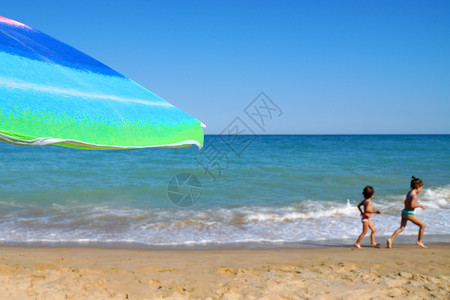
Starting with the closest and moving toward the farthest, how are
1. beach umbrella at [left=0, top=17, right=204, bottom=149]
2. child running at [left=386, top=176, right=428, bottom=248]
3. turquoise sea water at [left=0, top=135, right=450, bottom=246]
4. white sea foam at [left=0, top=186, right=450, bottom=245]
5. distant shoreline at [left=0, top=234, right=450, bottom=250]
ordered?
→ beach umbrella at [left=0, top=17, right=204, bottom=149], child running at [left=386, top=176, right=428, bottom=248], distant shoreline at [left=0, top=234, right=450, bottom=250], white sea foam at [left=0, top=186, right=450, bottom=245], turquoise sea water at [left=0, top=135, right=450, bottom=246]

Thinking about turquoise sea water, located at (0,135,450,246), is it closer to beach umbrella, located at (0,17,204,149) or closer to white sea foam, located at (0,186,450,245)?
white sea foam, located at (0,186,450,245)

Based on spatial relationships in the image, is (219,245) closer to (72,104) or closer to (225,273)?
(225,273)

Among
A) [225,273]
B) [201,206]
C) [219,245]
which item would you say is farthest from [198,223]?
[225,273]

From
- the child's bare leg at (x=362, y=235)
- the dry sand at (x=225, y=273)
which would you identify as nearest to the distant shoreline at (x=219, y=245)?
the child's bare leg at (x=362, y=235)

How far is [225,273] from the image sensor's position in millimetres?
4840

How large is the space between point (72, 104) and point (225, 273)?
359 centimetres

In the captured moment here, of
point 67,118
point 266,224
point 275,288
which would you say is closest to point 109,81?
point 67,118

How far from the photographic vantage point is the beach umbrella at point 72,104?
1.70m

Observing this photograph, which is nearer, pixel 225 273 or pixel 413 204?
pixel 225 273

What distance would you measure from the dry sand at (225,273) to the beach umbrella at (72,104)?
2513 millimetres

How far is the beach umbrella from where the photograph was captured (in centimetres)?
170

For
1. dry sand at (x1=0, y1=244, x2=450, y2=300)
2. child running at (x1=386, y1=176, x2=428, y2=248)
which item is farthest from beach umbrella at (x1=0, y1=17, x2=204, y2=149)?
child running at (x1=386, y1=176, x2=428, y2=248)

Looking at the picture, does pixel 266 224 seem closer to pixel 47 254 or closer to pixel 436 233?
pixel 436 233

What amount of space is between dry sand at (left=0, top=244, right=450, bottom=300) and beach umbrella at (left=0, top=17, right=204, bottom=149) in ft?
8.25
